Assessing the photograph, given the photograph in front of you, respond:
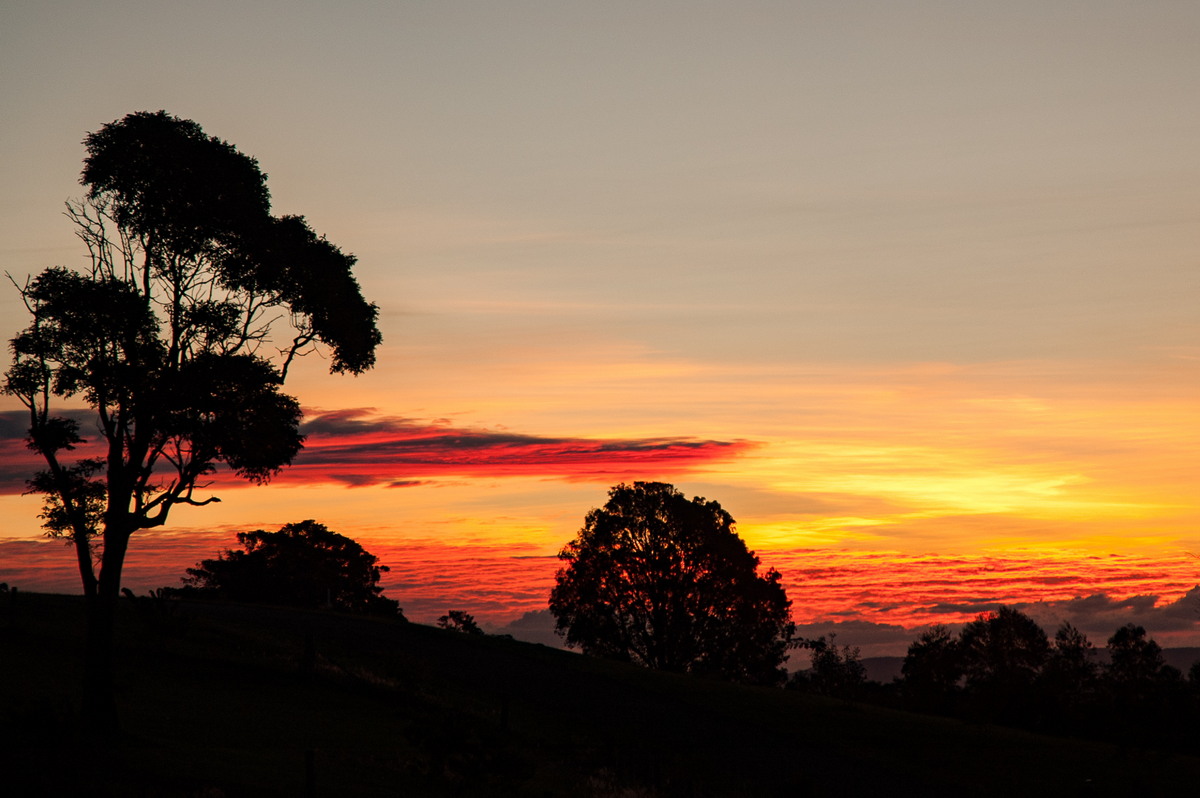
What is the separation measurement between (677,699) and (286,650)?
16.8m

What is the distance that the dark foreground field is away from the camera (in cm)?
2214

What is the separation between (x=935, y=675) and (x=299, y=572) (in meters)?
51.5

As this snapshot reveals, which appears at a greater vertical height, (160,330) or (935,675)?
(160,330)

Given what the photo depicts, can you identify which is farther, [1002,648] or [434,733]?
[1002,648]

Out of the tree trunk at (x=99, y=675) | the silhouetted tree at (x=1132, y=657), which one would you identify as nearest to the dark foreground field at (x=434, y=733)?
the tree trunk at (x=99, y=675)

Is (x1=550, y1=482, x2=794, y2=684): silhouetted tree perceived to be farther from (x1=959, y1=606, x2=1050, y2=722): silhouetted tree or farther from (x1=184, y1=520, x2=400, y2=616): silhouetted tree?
(x1=184, y1=520, x2=400, y2=616): silhouetted tree

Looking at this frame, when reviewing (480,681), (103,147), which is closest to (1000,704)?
(480,681)

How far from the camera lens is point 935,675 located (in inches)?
2547

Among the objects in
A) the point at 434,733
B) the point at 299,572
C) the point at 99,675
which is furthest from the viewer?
the point at 299,572

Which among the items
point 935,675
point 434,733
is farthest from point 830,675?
point 434,733

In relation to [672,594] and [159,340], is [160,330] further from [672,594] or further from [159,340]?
[672,594]

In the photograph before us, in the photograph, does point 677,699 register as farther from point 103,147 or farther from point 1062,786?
point 103,147

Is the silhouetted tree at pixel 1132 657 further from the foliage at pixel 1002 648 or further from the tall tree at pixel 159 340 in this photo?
the tall tree at pixel 159 340

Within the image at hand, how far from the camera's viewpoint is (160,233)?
28734 mm
